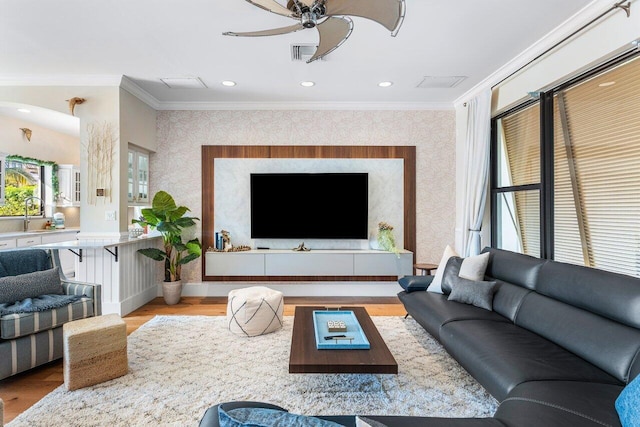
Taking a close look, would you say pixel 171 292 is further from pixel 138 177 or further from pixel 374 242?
pixel 374 242

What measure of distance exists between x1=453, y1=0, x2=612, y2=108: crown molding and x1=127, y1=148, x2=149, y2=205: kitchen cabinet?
453 centimetres

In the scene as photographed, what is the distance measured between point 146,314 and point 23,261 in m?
1.45

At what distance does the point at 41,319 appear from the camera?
8.34 ft

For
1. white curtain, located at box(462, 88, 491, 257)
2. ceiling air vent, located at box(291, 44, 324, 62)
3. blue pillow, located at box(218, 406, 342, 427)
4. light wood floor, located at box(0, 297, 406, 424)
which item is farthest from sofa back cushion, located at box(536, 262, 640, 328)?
ceiling air vent, located at box(291, 44, 324, 62)

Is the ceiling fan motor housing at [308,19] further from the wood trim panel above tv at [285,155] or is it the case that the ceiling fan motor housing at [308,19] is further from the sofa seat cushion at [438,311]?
the wood trim panel above tv at [285,155]

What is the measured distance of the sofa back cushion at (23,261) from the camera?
112 inches

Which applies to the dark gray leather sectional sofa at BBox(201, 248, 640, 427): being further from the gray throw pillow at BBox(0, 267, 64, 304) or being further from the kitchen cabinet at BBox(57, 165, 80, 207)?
the kitchen cabinet at BBox(57, 165, 80, 207)

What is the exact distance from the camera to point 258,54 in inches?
132

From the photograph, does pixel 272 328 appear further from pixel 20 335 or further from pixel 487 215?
pixel 487 215

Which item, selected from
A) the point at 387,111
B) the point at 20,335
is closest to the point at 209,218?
the point at 20,335

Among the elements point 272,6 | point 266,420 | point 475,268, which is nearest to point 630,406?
point 266,420

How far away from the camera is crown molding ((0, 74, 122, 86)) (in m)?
3.91

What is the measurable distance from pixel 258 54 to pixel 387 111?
2.25 meters

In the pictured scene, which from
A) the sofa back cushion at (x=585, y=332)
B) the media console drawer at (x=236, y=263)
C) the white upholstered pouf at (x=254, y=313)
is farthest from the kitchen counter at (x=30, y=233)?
the sofa back cushion at (x=585, y=332)
